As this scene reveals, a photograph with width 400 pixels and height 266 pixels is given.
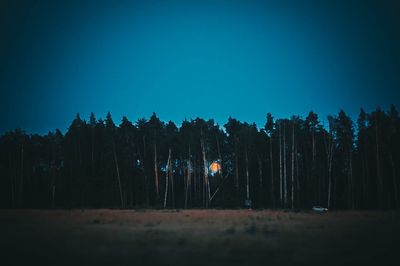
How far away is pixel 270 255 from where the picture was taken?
30.8ft

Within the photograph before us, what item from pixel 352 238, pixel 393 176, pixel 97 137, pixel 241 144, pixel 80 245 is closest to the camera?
pixel 80 245

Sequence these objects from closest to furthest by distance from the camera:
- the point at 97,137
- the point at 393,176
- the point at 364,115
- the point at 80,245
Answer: the point at 80,245 < the point at 393,176 < the point at 364,115 < the point at 97,137

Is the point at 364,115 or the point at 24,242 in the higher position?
the point at 364,115

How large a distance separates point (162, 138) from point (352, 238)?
137ft

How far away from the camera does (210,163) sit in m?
52.5

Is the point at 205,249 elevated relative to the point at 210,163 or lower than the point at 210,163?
lower

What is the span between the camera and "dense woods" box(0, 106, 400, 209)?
4347cm

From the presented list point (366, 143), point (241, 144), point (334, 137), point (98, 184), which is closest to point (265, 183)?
point (241, 144)

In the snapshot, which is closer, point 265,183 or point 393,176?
point 393,176

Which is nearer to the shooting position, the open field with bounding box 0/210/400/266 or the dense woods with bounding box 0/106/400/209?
the open field with bounding box 0/210/400/266

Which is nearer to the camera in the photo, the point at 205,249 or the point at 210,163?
the point at 205,249

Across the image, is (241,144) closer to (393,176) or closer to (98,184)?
(393,176)

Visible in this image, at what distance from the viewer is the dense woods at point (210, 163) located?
43.5 m

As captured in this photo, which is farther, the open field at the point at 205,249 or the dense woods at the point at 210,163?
the dense woods at the point at 210,163
